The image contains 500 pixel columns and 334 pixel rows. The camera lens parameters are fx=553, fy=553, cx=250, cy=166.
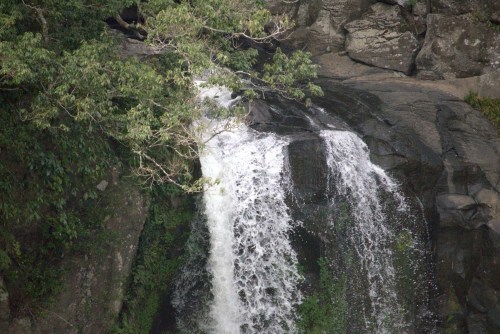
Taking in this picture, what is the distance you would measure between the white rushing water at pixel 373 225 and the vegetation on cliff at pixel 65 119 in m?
3.15

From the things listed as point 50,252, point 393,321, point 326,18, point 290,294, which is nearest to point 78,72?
point 50,252

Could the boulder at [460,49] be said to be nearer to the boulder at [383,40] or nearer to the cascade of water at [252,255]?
the boulder at [383,40]

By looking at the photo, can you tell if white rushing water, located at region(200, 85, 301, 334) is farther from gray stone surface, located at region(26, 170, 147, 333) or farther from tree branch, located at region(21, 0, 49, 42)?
tree branch, located at region(21, 0, 49, 42)

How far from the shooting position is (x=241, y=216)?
11203 mm

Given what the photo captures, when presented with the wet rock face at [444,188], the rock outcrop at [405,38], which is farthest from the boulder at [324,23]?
the wet rock face at [444,188]

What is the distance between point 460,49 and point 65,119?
11924mm

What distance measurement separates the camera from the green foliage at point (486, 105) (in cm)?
1458

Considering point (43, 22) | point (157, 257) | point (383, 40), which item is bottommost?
point (157, 257)

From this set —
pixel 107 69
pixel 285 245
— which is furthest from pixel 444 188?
pixel 107 69

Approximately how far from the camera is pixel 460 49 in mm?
16297

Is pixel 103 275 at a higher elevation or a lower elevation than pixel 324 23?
lower

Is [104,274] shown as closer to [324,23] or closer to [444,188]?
[444,188]

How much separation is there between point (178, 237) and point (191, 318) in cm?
164

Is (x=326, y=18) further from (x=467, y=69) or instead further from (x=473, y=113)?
(x=473, y=113)
